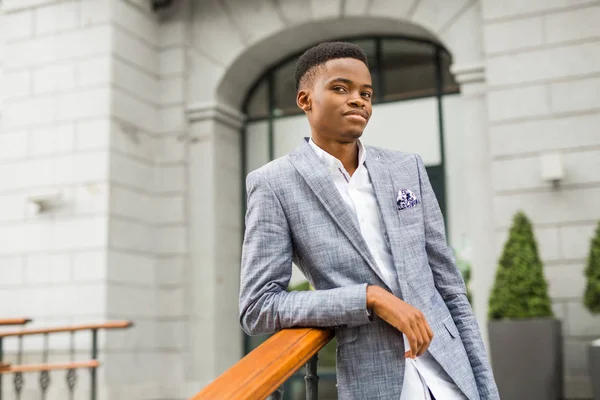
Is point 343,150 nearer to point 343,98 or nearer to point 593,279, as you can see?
point 343,98

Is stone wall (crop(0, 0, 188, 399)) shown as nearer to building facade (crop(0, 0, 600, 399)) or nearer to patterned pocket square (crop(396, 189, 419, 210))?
building facade (crop(0, 0, 600, 399))

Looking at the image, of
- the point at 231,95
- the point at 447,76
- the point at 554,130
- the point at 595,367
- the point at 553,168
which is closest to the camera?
the point at 595,367

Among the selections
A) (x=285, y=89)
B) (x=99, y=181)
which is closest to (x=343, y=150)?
(x=99, y=181)

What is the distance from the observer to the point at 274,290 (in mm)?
1967

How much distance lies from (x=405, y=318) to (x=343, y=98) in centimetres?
65

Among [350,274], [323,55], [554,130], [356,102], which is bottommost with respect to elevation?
[350,274]

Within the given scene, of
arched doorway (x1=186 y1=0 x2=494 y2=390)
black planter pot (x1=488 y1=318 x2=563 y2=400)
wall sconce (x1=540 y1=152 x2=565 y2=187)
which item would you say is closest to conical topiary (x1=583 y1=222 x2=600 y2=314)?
black planter pot (x1=488 y1=318 x2=563 y2=400)

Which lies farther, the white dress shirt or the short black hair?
the short black hair

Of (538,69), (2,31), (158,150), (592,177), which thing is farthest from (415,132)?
(2,31)

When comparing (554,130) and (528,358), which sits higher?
(554,130)

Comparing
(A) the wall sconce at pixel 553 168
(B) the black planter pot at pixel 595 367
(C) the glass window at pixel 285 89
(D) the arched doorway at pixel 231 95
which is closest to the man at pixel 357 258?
(B) the black planter pot at pixel 595 367

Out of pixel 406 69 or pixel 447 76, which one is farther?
pixel 406 69

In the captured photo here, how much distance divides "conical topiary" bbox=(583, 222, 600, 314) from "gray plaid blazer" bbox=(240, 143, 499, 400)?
478 cm

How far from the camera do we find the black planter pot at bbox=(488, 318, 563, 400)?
633 centimetres
